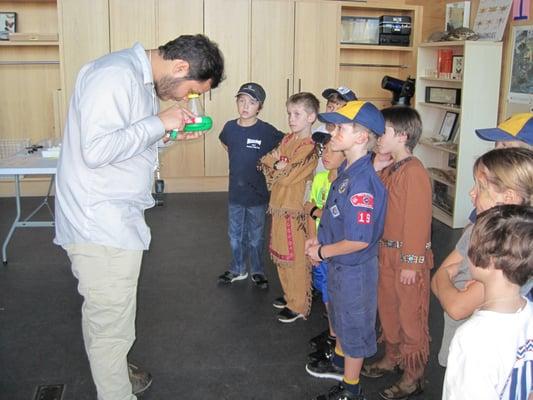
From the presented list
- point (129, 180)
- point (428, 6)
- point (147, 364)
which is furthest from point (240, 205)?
point (428, 6)

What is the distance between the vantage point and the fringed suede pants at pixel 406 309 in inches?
93.9

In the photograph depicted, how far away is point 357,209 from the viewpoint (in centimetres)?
211

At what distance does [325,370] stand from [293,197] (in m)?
0.93

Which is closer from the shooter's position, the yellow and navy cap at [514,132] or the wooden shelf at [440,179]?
the yellow and navy cap at [514,132]

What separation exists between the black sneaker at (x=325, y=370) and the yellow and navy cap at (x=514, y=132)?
4.05ft

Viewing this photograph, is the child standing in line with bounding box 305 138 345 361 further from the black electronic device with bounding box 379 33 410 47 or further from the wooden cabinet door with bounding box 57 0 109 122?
the black electronic device with bounding box 379 33 410 47

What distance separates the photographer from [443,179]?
210 inches

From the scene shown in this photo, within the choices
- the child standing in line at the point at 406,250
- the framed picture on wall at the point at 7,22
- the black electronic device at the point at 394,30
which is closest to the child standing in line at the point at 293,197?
the child standing in line at the point at 406,250

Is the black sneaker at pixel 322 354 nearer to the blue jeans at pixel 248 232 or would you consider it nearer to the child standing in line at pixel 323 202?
the child standing in line at pixel 323 202

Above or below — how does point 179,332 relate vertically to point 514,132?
below

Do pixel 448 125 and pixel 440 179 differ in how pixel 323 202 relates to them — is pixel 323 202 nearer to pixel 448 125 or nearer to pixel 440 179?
pixel 440 179

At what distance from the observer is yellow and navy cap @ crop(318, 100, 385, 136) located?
7.06ft

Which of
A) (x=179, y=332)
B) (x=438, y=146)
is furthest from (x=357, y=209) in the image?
(x=438, y=146)

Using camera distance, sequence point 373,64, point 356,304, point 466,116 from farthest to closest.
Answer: point 373,64
point 466,116
point 356,304
